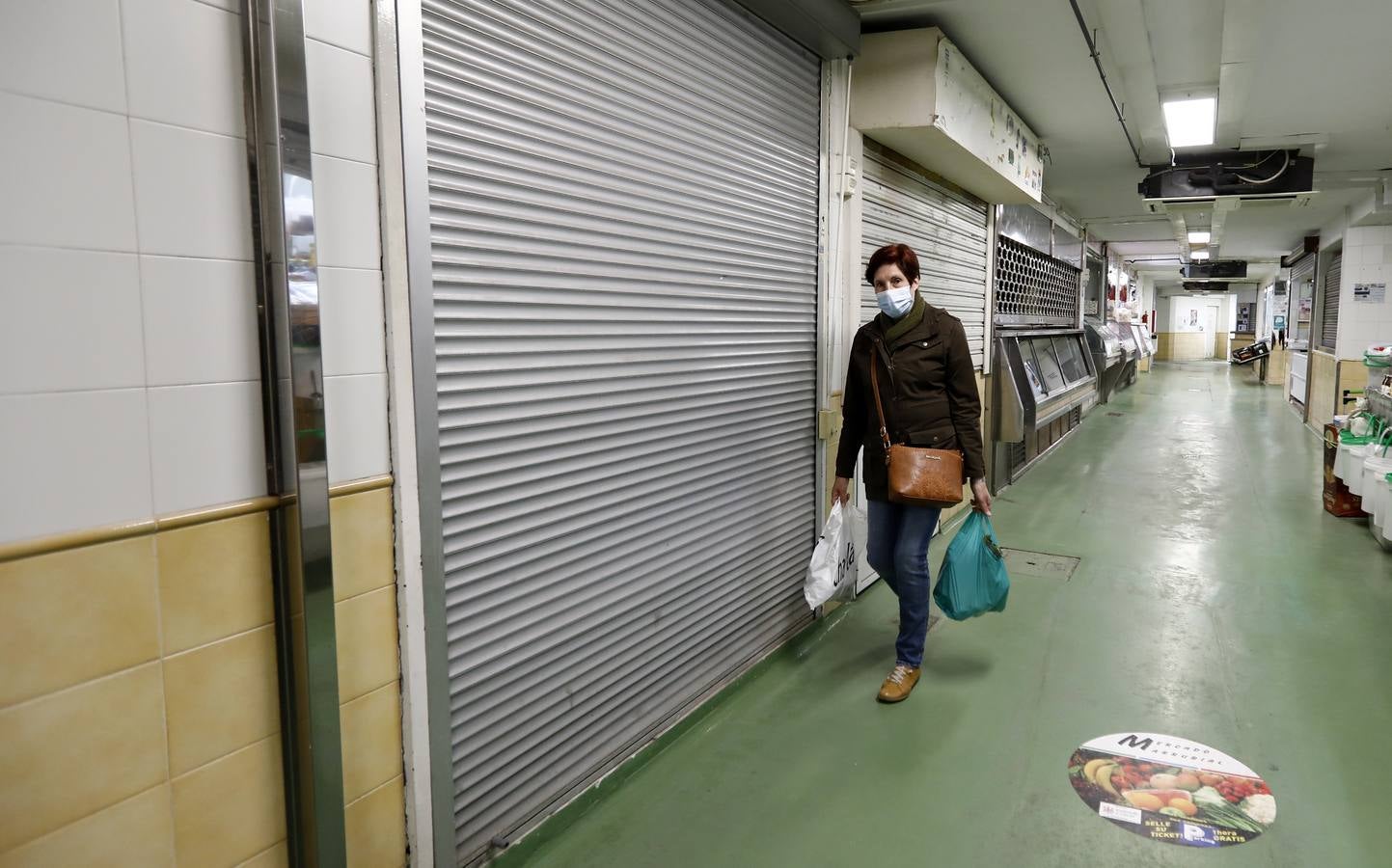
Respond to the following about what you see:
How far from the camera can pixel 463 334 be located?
1982mm

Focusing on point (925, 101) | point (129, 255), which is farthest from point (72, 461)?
point (925, 101)

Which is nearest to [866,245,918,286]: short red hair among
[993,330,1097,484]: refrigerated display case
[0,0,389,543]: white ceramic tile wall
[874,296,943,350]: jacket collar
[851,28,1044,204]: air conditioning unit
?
[874,296,943,350]: jacket collar

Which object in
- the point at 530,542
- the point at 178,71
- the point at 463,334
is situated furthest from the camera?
the point at 530,542

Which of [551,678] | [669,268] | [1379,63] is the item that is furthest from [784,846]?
[1379,63]

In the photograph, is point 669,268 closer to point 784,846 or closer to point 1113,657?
point 784,846

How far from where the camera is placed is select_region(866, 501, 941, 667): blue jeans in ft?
10.3

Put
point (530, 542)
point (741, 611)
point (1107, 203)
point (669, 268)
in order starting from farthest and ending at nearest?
point (1107, 203)
point (741, 611)
point (669, 268)
point (530, 542)

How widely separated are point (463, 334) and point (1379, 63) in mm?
5461

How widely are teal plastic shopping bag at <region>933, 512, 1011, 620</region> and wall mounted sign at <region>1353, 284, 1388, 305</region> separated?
362 inches

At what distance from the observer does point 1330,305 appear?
11.2 m

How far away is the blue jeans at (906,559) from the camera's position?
3.15m

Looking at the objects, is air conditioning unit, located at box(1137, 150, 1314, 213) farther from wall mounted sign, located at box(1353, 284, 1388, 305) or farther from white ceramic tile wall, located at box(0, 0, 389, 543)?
white ceramic tile wall, located at box(0, 0, 389, 543)

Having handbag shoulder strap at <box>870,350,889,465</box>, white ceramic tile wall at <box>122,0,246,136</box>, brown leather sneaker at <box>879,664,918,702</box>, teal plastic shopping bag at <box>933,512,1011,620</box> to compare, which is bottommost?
brown leather sneaker at <box>879,664,918,702</box>

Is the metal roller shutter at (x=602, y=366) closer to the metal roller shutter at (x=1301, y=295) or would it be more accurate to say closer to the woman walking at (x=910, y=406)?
the woman walking at (x=910, y=406)
